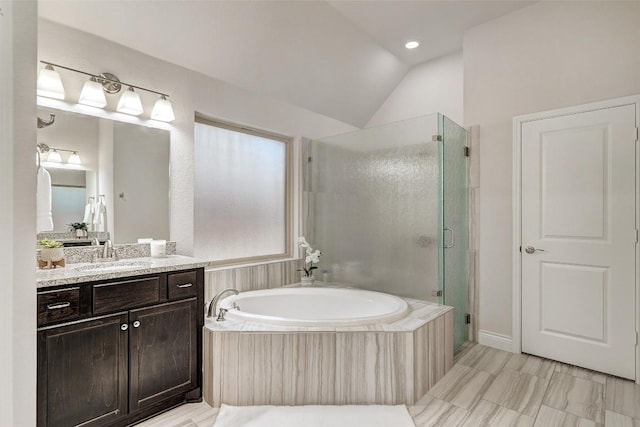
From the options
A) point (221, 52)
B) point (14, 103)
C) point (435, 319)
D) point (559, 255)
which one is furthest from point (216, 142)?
point (559, 255)

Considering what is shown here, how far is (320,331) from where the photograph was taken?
2059mm

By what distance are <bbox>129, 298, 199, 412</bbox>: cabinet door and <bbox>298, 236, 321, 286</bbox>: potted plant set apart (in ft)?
4.56

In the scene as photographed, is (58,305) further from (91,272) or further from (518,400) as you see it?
(518,400)

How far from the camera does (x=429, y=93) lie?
3.89m

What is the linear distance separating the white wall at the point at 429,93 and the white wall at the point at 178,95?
142cm

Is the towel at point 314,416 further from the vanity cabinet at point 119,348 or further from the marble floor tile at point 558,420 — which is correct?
the marble floor tile at point 558,420

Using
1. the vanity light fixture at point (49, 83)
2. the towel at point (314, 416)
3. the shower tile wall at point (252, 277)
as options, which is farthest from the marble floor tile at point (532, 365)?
the vanity light fixture at point (49, 83)

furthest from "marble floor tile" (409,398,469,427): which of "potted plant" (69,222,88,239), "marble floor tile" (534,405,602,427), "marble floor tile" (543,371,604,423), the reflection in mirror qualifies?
the reflection in mirror

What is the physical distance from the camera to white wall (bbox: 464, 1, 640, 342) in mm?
2441

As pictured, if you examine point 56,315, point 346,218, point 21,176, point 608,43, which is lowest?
point 56,315

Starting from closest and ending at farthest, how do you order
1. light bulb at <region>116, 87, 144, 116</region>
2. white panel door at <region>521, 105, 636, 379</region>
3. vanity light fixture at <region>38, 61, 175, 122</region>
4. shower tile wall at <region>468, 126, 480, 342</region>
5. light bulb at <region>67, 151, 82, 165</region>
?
vanity light fixture at <region>38, 61, 175, 122</region> < light bulb at <region>67, 151, 82, 165</region> < light bulb at <region>116, 87, 144, 116</region> < white panel door at <region>521, 105, 636, 379</region> < shower tile wall at <region>468, 126, 480, 342</region>

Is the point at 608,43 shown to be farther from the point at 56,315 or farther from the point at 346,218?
the point at 56,315

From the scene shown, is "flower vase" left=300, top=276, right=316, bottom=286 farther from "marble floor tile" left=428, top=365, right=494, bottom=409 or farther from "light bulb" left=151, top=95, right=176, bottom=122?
"light bulb" left=151, top=95, right=176, bottom=122

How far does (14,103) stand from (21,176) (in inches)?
12.4
